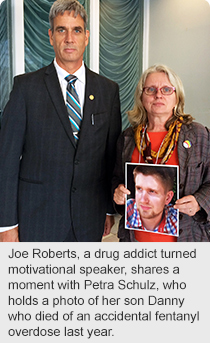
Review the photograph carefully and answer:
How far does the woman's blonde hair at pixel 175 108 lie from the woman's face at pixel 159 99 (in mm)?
19

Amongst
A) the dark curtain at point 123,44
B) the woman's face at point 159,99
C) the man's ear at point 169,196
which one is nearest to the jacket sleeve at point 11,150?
the woman's face at point 159,99

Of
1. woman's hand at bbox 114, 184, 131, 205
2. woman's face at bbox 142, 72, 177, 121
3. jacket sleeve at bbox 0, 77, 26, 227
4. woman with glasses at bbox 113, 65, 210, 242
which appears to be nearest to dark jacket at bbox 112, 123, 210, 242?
woman with glasses at bbox 113, 65, 210, 242

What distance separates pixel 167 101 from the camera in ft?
4.69

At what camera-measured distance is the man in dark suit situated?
5.07 feet

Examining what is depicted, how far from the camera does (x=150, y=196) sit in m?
1.31

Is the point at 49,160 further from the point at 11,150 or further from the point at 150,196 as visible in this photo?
the point at 150,196

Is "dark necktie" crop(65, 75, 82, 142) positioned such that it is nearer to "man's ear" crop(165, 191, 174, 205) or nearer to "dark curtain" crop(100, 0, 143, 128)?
"man's ear" crop(165, 191, 174, 205)

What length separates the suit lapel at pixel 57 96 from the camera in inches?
60.7

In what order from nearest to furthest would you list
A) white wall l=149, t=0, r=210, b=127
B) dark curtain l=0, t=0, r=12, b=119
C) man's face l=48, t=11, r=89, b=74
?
man's face l=48, t=11, r=89, b=74 → dark curtain l=0, t=0, r=12, b=119 → white wall l=149, t=0, r=210, b=127

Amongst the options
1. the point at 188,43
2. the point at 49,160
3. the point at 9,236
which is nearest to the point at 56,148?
the point at 49,160

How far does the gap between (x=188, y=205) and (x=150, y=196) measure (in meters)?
0.17

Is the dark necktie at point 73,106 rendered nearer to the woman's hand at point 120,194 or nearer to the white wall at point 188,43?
the woman's hand at point 120,194
